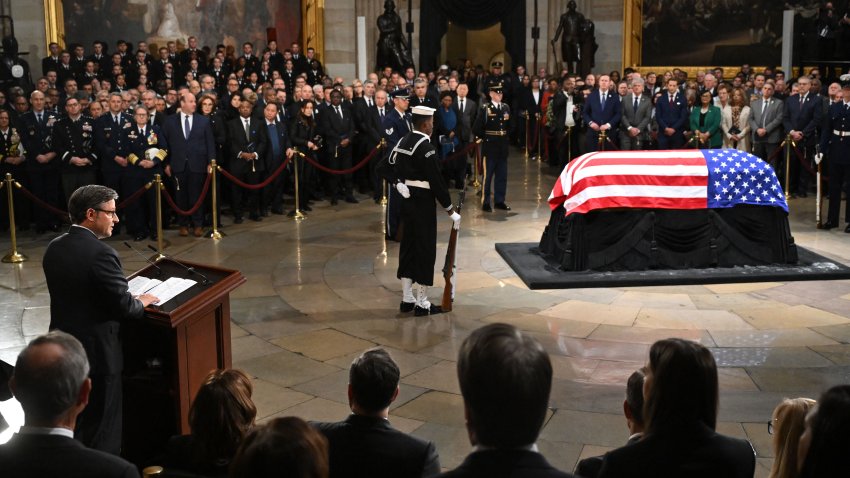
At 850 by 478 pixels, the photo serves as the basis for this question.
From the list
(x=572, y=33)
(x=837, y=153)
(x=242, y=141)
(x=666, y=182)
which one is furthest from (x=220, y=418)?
(x=572, y=33)

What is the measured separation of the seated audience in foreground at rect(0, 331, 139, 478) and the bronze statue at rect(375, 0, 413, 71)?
20.8 m

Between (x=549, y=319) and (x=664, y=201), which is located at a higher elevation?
(x=664, y=201)

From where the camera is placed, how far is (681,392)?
3.24m

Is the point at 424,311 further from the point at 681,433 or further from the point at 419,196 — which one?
the point at 681,433

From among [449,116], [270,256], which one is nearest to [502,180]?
[449,116]

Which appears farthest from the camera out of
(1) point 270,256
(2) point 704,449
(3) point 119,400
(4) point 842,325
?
(1) point 270,256

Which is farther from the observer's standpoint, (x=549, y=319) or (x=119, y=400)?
(x=549, y=319)

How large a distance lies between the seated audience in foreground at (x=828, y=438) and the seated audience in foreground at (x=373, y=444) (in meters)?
1.14

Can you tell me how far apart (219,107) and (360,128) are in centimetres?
229

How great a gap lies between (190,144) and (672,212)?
6.10m

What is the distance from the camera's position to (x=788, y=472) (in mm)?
3398

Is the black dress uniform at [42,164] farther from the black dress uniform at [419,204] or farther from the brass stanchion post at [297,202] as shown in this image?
the black dress uniform at [419,204]

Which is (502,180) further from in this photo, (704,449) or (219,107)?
(704,449)

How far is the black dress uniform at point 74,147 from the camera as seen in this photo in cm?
1280
